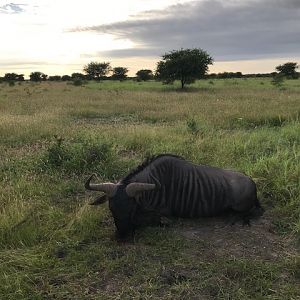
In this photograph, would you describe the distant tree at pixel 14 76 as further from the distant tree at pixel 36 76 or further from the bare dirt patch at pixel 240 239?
the bare dirt patch at pixel 240 239

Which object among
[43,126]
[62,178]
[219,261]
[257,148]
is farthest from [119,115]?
[219,261]

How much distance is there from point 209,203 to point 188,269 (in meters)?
1.35

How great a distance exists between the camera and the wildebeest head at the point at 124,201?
478cm

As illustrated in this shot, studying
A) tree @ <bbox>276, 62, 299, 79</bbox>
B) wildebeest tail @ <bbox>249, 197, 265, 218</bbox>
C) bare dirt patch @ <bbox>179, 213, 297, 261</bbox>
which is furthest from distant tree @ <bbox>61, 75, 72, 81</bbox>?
bare dirt patch @ <bbox>179, 213, 297, 261</bbox>

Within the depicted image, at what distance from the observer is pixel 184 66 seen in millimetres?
37656

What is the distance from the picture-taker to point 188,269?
168 inches

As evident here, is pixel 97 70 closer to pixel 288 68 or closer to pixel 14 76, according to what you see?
pixel 14 76

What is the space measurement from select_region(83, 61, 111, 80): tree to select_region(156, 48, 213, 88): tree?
41.0 m

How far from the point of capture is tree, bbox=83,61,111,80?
79.7 meters

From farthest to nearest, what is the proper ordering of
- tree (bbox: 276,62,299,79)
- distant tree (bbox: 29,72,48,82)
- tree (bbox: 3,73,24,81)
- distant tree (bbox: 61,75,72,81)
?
distant tree (bbox: 61,75,72,81)
tree (bbox: 3,73,24,81)
distant tree (bbox: 29,72,48,82)
tree (bbox: 276,62,299,79)

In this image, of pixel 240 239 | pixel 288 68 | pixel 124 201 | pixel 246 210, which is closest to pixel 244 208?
pixel 246 210

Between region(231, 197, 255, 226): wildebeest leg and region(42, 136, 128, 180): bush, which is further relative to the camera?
region(42, 136, 128, 180): bush

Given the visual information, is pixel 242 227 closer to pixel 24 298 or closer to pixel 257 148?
pixel 24 298

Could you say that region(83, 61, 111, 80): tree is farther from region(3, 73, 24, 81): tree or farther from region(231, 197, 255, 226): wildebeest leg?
region(231, 197, 255, 226): wildebeest leg
